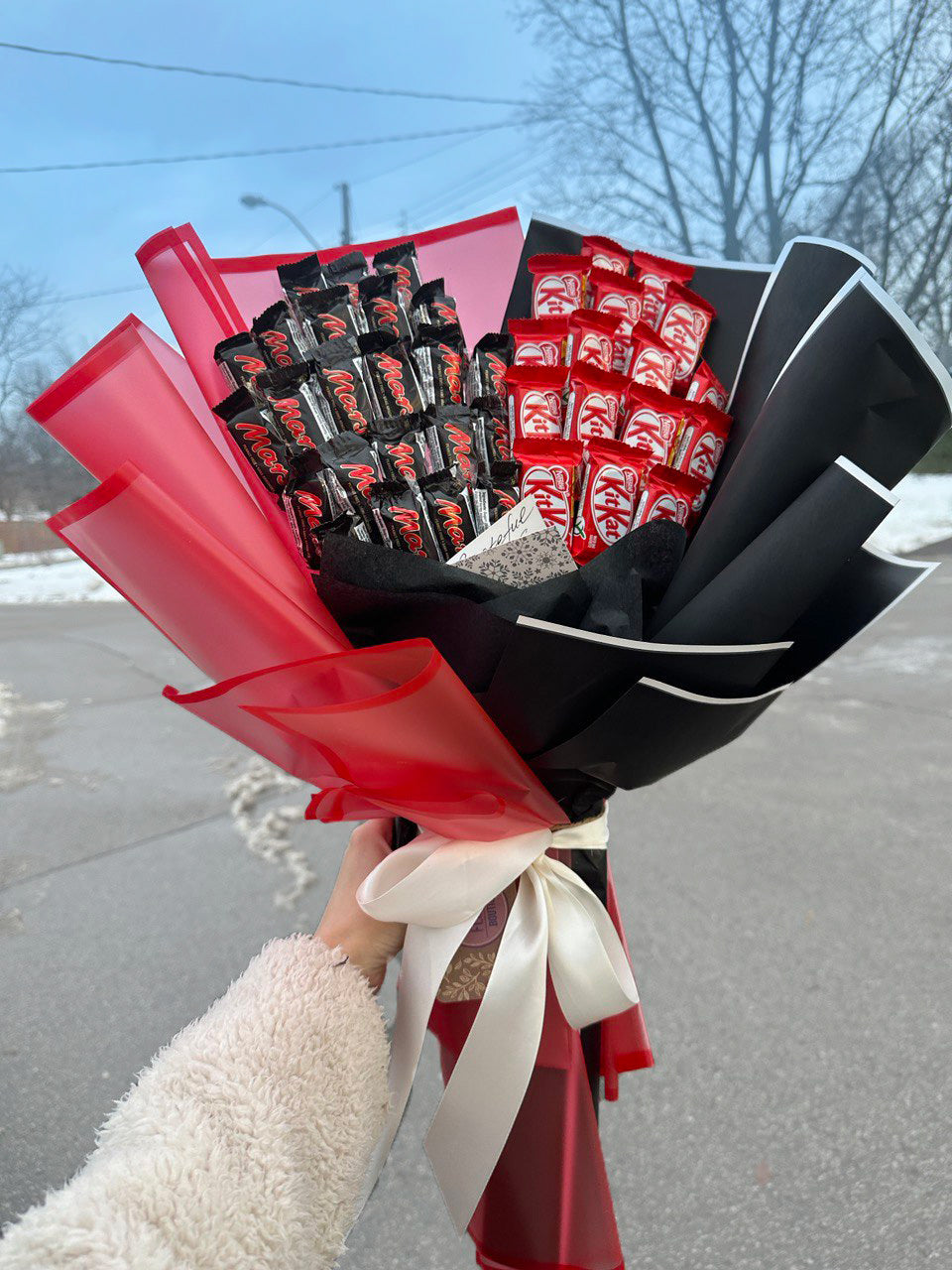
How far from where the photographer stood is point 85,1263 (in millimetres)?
442

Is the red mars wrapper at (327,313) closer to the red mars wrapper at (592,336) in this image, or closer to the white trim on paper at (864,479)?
the red mars wrapper at (592,336)

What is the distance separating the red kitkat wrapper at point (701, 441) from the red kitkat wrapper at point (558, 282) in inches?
5.0

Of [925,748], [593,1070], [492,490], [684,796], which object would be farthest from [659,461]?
[925,748]

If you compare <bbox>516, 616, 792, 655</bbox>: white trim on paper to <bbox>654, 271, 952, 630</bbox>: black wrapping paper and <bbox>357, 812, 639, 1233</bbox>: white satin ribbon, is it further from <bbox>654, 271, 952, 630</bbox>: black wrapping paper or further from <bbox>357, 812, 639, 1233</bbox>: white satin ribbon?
<bbox>357, 812, 639, 1233</bbox>: white satin ribbon

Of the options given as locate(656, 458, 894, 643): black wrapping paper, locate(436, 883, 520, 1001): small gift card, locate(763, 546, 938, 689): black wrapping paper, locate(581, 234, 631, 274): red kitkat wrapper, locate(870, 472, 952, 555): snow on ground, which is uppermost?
locate(581, 234, 631, 274): red kitkat wrapper

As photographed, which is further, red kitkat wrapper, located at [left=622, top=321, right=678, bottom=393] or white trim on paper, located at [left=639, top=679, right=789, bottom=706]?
red kitkat wrapper, located at [left=622, top=321, right=678, bottom=393]

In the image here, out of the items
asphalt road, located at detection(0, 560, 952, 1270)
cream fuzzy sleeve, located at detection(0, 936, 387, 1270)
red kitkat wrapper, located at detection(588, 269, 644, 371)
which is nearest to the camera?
cream fuzzy sleeve, located at detection(0, 936, 387, 1270)

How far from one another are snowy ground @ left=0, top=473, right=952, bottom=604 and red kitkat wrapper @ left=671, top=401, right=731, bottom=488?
24.6 feet

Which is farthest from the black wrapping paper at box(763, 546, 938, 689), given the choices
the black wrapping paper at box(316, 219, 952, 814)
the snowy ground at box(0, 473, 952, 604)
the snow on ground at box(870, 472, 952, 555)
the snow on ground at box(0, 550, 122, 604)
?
the snow on ground at box(0, 550, 122, 604)

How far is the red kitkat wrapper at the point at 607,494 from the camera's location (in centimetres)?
63

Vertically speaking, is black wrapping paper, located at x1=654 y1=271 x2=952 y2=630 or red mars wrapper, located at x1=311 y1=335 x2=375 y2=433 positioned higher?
red mars wrapper, located at x1=311 y1=335 x2=375 y2=433

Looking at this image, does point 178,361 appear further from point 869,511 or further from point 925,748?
point 925,748

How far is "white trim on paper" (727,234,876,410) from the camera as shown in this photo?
1.94ft

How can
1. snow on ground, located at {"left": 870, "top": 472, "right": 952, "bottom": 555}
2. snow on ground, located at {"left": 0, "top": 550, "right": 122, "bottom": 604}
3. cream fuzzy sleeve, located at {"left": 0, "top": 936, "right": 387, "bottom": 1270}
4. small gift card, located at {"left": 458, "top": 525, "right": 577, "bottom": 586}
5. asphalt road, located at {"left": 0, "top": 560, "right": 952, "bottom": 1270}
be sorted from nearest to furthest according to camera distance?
cream fuzzy sleeve, located at {"left": 0, "top": 936, "right": 387, "bottom": 1270}
small gift card, located at {"left": 458, "top": 525, "right": 577, "bottom": 586}
asphalt road, located at {"left": 0, "top": 560, "right": 952, "bottom": 1270}
snow on ground, located at {"left": 0, "top": 550, "right": 122, "bottom": 604}
snow on ground, located at {"left": 870, "top": 472, "right": 952, "bottom": 555}
